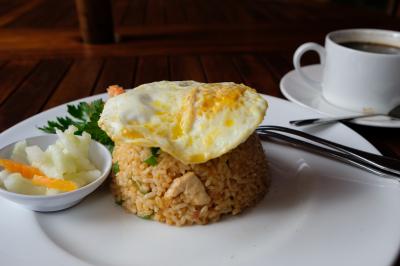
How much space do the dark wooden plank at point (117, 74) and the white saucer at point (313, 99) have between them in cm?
66

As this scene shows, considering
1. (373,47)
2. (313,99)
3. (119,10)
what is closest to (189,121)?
(313,99)

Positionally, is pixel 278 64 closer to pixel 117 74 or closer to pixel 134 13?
pixel 117 74

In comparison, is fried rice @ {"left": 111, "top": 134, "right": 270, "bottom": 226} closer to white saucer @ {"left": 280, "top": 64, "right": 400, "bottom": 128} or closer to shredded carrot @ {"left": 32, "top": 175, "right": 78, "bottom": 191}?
shredded carrot @ {"left": 32, "top": 175, "right": 78, "bottom": 191}

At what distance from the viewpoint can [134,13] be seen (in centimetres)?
276

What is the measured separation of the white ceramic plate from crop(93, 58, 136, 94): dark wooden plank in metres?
0.71

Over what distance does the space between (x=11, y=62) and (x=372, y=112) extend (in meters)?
1.61

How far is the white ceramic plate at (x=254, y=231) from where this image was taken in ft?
2.43

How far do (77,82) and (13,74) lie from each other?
0.32 metres

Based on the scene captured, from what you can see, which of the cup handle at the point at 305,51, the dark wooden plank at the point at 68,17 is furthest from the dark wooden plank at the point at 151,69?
the dark wooden plank at the point at 68,17

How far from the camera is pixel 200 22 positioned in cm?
250

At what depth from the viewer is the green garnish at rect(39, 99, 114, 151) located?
1.13 metres

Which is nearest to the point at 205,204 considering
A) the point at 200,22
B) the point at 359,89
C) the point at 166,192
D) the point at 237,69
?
the point at 166,192

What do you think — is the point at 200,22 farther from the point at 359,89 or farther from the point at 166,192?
the point at 166,192

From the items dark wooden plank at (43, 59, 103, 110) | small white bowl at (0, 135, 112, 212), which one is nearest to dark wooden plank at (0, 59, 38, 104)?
dark wooden plank at (43, 59, 103, 110)
